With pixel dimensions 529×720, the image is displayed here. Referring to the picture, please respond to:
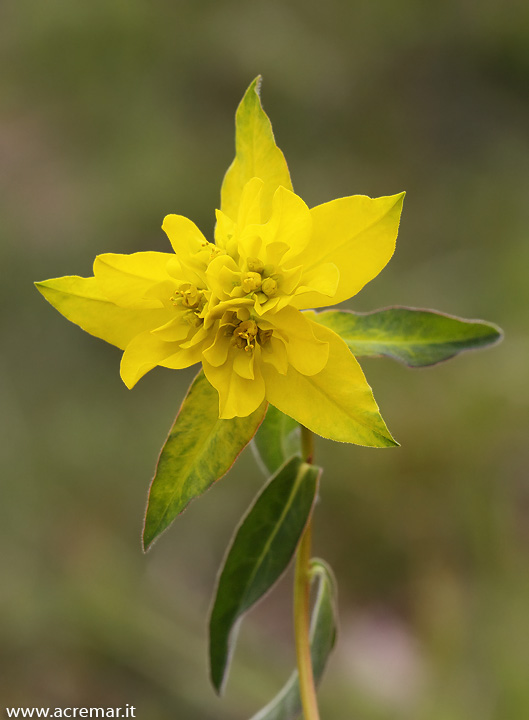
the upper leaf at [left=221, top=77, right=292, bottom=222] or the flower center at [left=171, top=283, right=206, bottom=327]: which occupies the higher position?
the upper leaf at [left=221, top=77, right=292, bottom=222]

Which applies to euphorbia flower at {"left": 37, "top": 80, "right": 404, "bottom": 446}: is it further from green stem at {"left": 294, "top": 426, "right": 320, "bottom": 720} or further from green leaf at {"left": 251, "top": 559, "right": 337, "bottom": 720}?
green leaf at {"left": 251, "top": 559, "right": 337, "bottom": 720}

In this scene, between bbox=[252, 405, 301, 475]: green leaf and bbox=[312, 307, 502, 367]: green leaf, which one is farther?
bbox=[252, 405, 301, 475]: green leaf

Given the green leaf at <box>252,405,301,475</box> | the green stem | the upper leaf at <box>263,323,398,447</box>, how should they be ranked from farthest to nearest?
the green leaf at <box>252,405,301,475</box> → the green stem → the upper leaf at <box>263,323,398,447</box>

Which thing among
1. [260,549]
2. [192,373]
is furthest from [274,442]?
[192,373]

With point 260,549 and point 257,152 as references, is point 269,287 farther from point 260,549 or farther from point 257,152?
point 260,549

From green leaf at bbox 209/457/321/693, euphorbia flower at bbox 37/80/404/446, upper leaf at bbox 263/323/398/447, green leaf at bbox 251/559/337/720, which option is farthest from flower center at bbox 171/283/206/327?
green leaf at bbox 251/559/337/720

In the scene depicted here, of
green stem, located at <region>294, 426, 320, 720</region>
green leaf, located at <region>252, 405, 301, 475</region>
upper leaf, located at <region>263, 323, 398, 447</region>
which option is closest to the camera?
upper leaf, located at <region>263, 323, 398, 447</region>

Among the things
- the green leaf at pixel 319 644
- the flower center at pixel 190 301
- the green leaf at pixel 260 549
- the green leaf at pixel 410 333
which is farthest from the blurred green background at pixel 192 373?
the flower center at pixel 190 301
